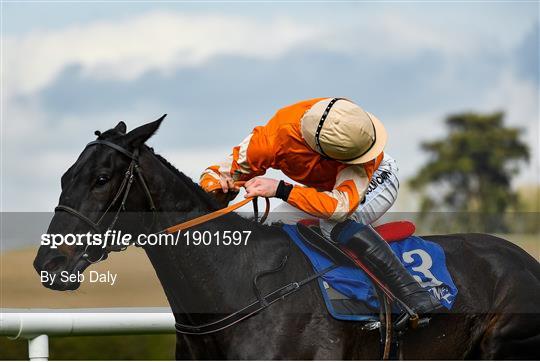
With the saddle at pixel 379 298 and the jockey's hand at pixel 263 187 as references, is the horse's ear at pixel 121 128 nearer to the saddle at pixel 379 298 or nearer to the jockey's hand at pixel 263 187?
the jockey's hand at pixel 263 187

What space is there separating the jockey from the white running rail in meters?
0.92

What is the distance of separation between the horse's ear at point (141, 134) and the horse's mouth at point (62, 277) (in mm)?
506

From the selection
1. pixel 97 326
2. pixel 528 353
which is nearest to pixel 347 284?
pixel 528 353

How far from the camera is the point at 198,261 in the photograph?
3711mm

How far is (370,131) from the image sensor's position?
12.3ft

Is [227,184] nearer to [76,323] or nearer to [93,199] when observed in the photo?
[93,199]

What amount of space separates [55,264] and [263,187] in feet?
2.84

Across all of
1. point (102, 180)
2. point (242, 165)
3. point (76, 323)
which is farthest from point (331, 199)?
point (76, 323)

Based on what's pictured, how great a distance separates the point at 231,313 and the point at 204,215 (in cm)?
42

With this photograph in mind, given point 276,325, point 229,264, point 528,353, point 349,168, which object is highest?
point 349,168

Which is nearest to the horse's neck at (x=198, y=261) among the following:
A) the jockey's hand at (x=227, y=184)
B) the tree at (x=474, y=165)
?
the jockey's hand at (x=227, y=184)

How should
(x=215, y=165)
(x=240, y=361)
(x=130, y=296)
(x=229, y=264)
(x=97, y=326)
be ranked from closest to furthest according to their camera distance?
1. (x=240, y=361)
2. (x=229, y=264)
3. (x=215, y=165)
4. (x=97, y=326)
5. (x=130, y=296)

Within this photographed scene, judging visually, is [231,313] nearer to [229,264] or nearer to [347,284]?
[229,264]

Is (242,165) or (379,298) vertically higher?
(242,165)
